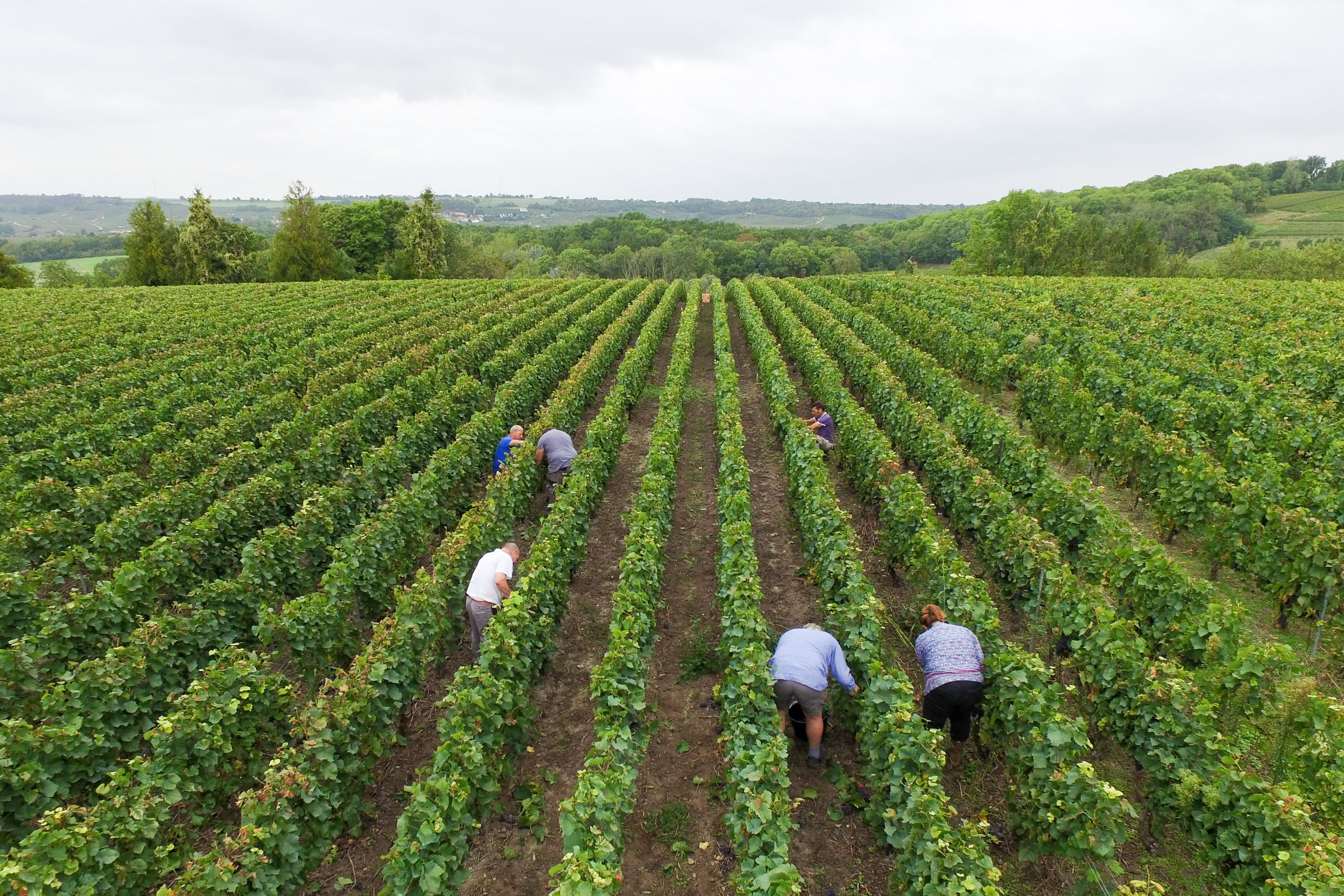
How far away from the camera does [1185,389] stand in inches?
554

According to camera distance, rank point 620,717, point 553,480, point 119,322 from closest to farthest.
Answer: point 620,717 → point 553,480 → point 119,322

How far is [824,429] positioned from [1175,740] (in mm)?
8721

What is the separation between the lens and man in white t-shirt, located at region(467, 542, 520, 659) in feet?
25.7

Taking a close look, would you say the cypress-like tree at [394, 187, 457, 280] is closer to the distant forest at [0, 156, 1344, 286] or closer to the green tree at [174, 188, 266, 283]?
the distant forest at [0, 156, 1344, 286]

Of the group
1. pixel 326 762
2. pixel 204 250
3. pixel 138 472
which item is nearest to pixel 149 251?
pixel 204 250

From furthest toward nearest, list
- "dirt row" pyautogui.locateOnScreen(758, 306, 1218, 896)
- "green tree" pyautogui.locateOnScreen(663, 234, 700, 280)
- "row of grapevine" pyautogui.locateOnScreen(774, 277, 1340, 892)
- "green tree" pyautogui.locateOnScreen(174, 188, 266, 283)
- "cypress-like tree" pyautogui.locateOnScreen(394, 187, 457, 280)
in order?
"green tree" pyautogui.locateOnScreen(663, 234, 700, 280)
"cypress-like tree" pyautogui.locateOnScreen(394, 187, 457, 280)
"green tree" pyautogui.locateOnScreen(174, 188, 266, 283)
"dirt row" pyautogui.locateOnScreen(758, 306, 1218, 896)
"row of grapevine" pyautogui.locateOnScreen(774, 277, 1340, 892)

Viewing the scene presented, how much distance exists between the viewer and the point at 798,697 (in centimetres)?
645

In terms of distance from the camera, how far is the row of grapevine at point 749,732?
16.0ft

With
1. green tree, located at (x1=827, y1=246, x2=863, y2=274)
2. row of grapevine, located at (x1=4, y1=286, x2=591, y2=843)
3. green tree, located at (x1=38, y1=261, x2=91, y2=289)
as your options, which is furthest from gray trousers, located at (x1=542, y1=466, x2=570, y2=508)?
green tree, located at (x1=827, y1=246, x2=863, y2=274)

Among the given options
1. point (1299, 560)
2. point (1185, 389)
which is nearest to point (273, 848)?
point (1299, 560)

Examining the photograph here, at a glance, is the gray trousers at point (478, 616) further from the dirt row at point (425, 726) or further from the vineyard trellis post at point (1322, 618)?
the vineyard trellis post at point (1322, 618)

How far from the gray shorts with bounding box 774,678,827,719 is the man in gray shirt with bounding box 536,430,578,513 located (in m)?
6.41

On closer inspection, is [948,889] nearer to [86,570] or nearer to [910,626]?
[910,626]

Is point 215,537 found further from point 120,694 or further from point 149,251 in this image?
point 149,251
